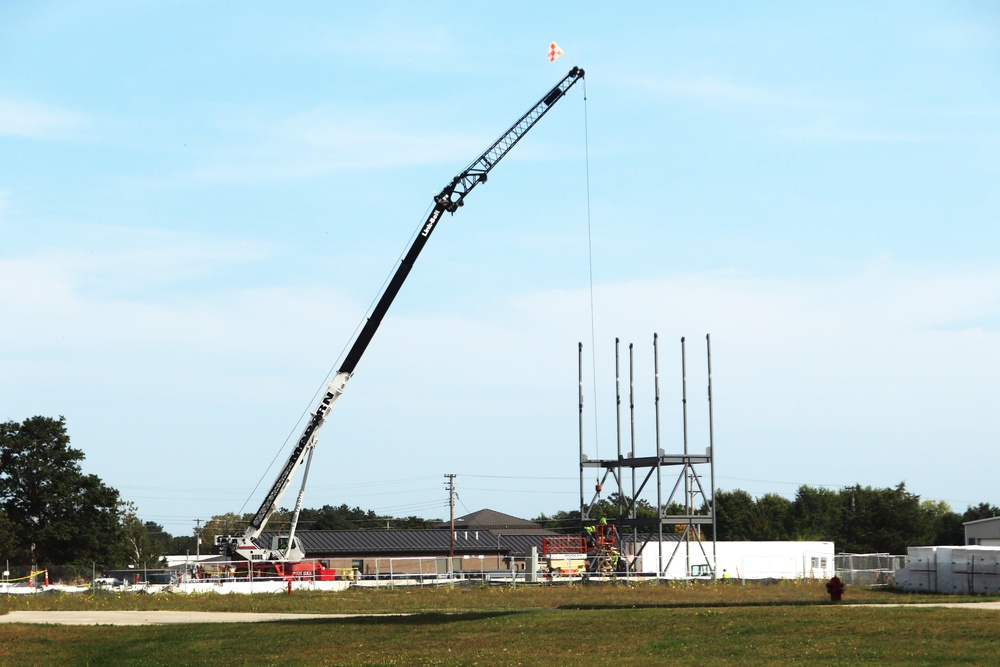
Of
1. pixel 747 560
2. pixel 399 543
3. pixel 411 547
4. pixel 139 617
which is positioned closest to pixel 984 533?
pixel 747 560

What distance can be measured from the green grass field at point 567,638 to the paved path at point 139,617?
1820 millimetres

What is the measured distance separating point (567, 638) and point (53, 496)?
209ft

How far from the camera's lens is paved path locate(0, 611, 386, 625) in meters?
37.5

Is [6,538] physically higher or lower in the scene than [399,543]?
higher

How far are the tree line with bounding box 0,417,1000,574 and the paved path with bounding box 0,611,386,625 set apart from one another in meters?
24.7

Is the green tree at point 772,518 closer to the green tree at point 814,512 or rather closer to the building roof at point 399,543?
the green tree at point 814,512

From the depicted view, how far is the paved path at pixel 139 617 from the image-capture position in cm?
3750

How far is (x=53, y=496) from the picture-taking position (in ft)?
279

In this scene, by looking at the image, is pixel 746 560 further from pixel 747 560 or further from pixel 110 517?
pixel 110 517

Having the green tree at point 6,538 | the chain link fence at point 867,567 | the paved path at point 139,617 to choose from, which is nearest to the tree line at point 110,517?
the green tree at point 6,538

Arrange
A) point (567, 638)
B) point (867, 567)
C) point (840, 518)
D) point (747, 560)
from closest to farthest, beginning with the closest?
point (567, 638), point (867, 567), point (747, 560), point (840, 518)

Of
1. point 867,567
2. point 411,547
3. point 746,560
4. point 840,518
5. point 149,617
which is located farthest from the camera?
point 840,518

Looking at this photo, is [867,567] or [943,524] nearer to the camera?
[867,567]

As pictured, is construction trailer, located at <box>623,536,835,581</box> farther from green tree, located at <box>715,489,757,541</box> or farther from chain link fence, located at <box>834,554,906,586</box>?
green tree, located at <box>715,489,757,541</box>
